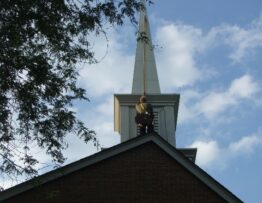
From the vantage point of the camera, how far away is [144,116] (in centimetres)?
2547

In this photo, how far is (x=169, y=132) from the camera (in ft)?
92.0

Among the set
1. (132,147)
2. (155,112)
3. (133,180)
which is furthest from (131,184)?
(155,112)

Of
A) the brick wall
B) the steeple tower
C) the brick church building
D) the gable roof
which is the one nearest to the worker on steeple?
the steeple tower

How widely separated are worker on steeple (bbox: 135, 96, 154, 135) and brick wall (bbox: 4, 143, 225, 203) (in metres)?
3.56

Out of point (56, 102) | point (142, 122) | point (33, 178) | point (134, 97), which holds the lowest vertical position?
point (33, 178)

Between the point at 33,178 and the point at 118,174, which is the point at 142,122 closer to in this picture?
the point at 118,174

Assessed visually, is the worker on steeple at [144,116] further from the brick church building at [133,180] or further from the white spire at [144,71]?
the white spire at [144,71]

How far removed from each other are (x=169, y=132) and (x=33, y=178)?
1704 cm

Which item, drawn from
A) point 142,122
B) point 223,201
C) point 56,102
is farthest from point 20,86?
point 142,122

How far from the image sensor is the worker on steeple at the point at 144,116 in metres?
25.2

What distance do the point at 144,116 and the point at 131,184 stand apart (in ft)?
16.9

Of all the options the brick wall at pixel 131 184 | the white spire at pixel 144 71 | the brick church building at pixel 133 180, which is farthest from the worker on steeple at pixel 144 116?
the brick wall at pixel 131 184

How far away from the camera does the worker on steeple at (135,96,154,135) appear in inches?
992

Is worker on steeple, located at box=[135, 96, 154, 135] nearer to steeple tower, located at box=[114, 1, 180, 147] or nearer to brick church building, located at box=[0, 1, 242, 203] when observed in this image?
steeple tower, located at box=[114, 1, 180, 147]
